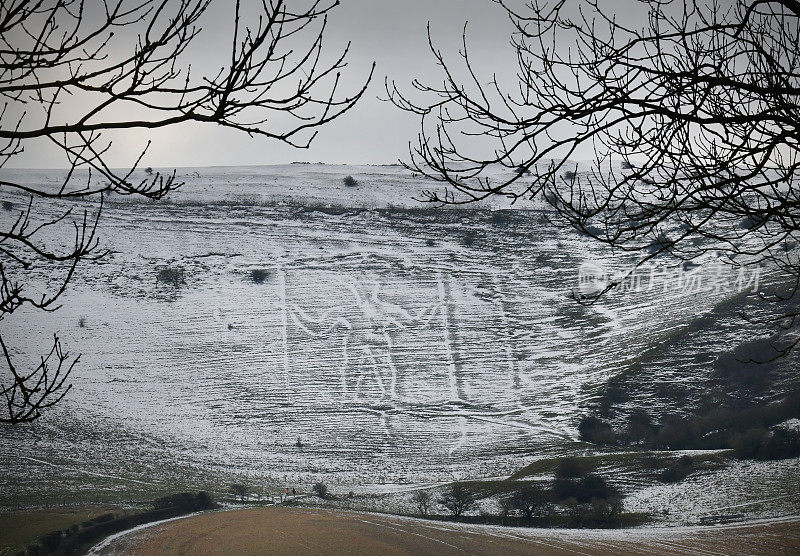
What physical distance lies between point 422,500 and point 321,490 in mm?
4216

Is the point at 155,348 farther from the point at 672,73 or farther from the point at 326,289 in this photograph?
the point at 672,73

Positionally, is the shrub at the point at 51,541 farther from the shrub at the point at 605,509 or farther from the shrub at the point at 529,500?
the shrub at the point at 605,509

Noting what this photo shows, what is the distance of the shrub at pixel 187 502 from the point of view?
27750 mm

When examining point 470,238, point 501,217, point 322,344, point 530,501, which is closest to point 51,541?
point 530,501

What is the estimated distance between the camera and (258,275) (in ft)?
159

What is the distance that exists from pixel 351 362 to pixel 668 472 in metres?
17.1

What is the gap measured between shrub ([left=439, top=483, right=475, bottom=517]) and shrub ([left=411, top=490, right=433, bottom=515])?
0.46m

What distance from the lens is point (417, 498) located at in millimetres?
28938

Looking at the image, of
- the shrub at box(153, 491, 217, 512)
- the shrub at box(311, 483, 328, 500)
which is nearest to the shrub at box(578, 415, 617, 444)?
the shrub at box(311, 483, 328, 500)

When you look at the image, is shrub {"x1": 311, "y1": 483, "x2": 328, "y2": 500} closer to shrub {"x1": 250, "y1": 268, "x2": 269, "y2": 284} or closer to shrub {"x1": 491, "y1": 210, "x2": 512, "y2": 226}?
shrub {"x1": 250, "y1": 268, "x2": 269, "y2": 284}

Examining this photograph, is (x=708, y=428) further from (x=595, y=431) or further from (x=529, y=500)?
A: (x=529, y=500)

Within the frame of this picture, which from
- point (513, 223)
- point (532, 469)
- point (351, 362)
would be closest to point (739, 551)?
point (532, 469)

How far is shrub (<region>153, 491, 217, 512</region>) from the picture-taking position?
1093 inches

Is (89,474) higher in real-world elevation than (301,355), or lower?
lower
